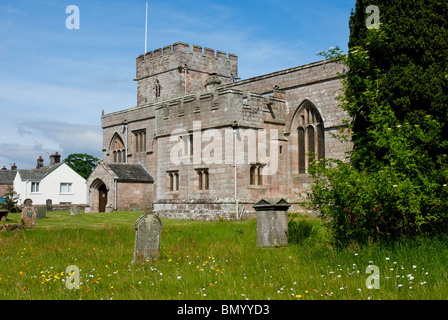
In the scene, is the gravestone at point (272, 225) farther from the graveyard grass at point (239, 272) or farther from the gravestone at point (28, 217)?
the gravestone at point (28, 217)

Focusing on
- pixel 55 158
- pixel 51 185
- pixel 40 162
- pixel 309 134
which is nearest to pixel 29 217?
pixel 309 134

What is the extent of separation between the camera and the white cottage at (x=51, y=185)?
2003 inches

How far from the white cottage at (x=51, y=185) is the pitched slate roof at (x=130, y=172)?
2042cm

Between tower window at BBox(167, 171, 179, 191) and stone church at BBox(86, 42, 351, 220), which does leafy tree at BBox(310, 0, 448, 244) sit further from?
tower window at BBox(167, 171, 179, 191)

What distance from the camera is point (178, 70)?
37.8m

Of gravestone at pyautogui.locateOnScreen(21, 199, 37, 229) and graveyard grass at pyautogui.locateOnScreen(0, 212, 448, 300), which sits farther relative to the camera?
gravestone at pyautogui.locateOnScreen(21, 199, 37, 229)

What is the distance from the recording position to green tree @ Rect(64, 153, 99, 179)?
219ft

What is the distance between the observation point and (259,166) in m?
24.6

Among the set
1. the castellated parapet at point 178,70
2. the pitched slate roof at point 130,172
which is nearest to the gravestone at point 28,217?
the pitched slate roof at point 130,172

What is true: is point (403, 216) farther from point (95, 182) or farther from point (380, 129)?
point (95, 182)

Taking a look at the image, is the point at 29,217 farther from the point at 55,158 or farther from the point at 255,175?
the point at 55,158

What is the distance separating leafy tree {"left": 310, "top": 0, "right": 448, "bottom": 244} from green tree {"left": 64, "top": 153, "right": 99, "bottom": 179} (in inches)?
2357

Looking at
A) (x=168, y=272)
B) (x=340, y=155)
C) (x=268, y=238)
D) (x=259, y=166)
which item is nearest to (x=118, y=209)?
(x=259, y=166)

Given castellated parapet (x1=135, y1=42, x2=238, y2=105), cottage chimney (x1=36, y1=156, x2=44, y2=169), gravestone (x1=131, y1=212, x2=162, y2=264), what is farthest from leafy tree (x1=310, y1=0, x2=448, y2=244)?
cottage chimney (x1=36, y1=156, x2=44, y2=169)
